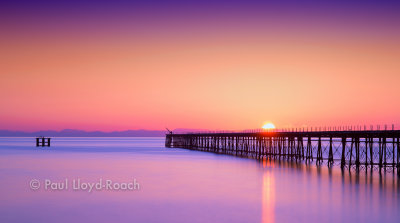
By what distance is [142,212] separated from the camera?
79.3 ft

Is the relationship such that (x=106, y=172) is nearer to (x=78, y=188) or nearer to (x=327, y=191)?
(x=78, y=188)

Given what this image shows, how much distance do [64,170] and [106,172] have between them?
5.52 meters

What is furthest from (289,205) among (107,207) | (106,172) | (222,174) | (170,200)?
(106,172)

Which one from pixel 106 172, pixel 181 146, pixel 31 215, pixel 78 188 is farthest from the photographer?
pixel 181 146

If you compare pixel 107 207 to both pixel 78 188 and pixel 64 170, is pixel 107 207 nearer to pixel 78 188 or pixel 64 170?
pixel 78 188

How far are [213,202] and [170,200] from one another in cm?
273

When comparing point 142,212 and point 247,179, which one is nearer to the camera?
point 142,212

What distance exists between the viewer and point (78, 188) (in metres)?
33.1

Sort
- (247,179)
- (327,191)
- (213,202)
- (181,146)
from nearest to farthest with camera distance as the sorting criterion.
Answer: (213,202) < (327,191) < (247,179) < (181,146)

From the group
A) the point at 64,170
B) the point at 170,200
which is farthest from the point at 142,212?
the point at 64,170

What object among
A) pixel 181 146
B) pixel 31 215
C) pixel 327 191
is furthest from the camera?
pixel 181 146

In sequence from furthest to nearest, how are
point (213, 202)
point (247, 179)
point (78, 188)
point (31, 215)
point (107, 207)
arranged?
point (247, 179) → point (78, 188) → point (213, 202) → point (107, 207) → point (31, 215)

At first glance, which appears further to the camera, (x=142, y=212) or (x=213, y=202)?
(x=213, y=202)

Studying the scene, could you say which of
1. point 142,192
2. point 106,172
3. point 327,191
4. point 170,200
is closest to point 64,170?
point 106,172
